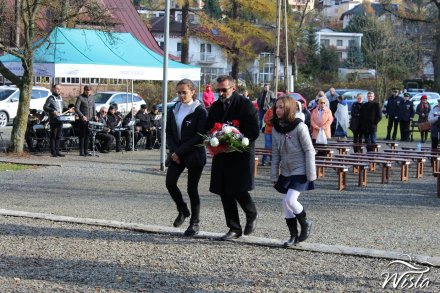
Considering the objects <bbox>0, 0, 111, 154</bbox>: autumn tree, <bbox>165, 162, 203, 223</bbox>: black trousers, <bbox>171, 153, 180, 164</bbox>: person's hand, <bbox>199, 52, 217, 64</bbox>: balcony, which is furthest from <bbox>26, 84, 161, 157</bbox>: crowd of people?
<bbox>199, 52, 217, 64</bbox>: balcony

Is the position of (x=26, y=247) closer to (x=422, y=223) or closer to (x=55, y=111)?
(x=422, y=223)

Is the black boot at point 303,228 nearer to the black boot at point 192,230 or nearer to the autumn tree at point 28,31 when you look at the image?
the black boot at point 192,230

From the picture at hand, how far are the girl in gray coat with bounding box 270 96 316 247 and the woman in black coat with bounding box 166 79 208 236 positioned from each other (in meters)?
1.05

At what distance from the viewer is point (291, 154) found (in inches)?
376

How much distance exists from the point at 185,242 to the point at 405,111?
77.2 ft

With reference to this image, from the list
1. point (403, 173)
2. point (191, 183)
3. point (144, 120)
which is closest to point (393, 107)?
point (144, 120)

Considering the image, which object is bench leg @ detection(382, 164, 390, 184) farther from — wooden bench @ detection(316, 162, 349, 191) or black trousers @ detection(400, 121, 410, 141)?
black trousers @ detection(400, 121, 410, 141)

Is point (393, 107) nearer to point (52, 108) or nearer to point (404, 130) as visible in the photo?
point (404, 130)

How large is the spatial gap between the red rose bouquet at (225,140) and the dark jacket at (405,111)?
23353 millimetres

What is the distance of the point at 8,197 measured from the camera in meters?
14.4

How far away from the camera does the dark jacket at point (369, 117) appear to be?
78.4 feet

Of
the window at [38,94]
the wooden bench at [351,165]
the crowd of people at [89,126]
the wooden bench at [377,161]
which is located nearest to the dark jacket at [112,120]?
the crowd of people at [89,126]

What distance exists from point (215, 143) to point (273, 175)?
72 centimetres

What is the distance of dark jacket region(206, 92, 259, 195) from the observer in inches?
392
